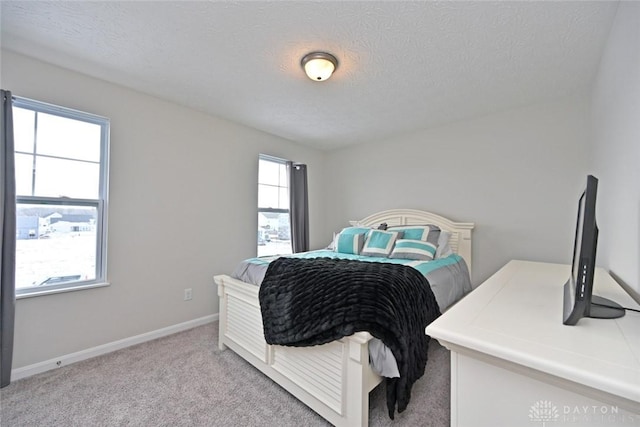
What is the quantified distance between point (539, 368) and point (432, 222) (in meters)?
2.79

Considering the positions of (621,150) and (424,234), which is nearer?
(621,150)

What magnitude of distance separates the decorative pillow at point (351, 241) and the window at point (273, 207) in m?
1.10

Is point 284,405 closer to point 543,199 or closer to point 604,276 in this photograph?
point 604,276

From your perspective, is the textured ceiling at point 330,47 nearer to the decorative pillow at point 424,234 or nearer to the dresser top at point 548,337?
the decorative pillow at point 424,234

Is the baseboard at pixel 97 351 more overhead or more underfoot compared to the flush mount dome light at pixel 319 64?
more underfoot

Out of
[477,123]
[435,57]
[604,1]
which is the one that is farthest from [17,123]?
[477,123]

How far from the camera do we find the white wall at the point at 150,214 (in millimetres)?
2033

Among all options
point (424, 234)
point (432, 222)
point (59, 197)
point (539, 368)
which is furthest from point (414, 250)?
point (59, 197)

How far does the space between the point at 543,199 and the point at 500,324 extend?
2.50 metres

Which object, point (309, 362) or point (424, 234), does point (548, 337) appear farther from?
point (424, 234)

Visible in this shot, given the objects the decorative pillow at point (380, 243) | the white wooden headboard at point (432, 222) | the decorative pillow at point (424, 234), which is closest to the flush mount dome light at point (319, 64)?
the decorative pillow at point (380, 243)

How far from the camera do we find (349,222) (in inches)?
162

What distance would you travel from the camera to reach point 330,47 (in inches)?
71.2

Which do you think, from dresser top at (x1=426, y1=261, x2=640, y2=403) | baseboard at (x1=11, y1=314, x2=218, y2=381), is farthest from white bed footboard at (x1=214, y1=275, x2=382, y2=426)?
baseboard at (x1=11, y1=314, x2=218, y2=381)
